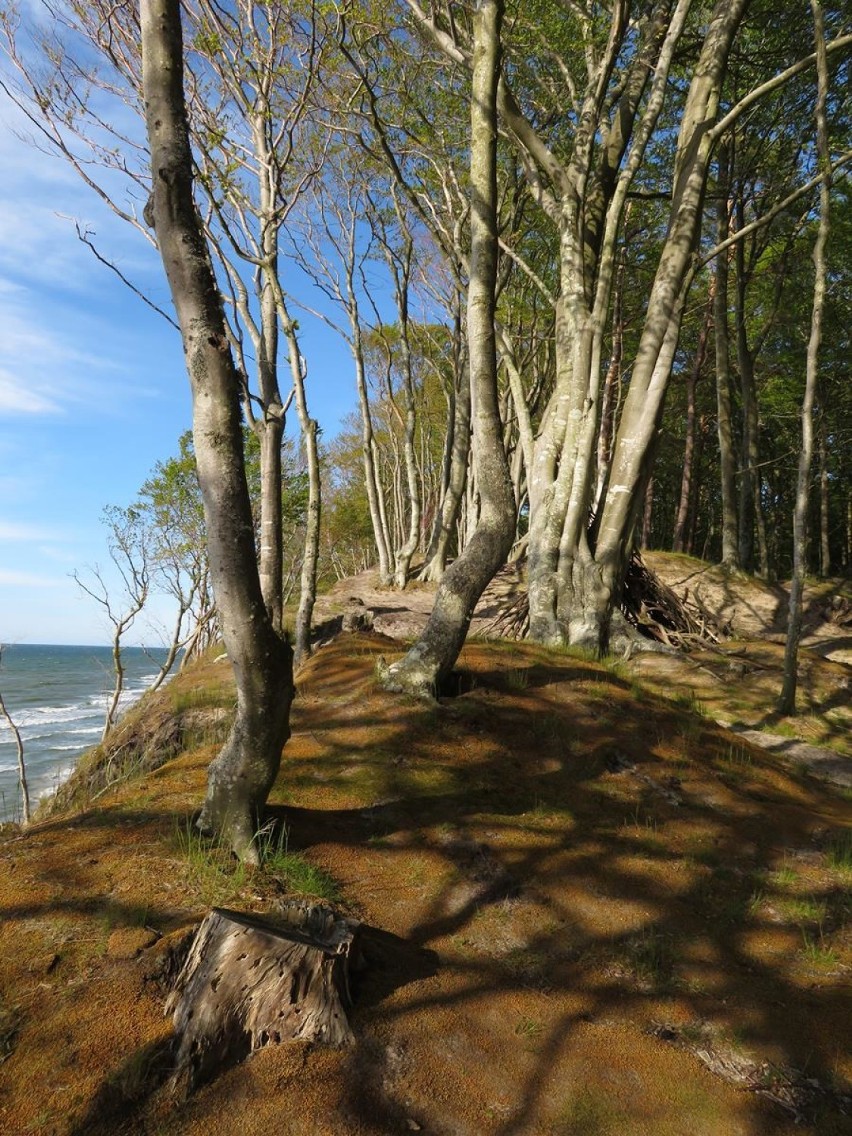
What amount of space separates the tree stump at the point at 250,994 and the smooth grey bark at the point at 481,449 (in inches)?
120

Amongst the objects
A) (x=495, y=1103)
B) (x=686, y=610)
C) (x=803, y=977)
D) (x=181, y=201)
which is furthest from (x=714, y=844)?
(x=686, y=610)

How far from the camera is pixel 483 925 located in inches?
136

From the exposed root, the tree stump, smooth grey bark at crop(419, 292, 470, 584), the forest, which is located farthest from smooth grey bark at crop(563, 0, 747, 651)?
smooth grey bark at crop(419, 292, 470, 584)

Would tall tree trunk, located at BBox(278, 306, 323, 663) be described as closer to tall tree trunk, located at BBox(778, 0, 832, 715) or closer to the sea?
the sea

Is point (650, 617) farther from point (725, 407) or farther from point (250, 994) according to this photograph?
point (250, 994)

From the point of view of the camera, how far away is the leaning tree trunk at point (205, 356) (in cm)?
321

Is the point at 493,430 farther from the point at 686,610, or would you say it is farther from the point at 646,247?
the point at 646,247

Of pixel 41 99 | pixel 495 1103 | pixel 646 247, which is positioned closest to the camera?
pixel 495 1103

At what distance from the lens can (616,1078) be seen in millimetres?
2516

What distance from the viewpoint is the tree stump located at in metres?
2.32

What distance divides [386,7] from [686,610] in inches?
496

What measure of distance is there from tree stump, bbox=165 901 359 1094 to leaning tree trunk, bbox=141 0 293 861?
0.94 metres

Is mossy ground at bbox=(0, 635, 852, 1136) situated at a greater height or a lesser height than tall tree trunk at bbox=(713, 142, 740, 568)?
lesser

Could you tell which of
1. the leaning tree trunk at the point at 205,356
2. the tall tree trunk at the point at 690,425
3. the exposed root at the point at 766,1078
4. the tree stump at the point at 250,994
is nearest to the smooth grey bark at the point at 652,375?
the leaning tree trunk at the point at 205,356
